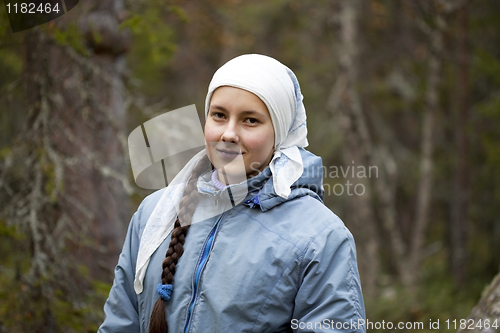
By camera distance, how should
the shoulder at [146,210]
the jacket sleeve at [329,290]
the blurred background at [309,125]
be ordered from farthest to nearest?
the blurred background at [309,125], the shoulder at [146,210], the jacket sleeve at [329,290]

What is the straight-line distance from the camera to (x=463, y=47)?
7648 mm

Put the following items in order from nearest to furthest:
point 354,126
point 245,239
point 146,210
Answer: point 245,239, point 146,210, point 354,126

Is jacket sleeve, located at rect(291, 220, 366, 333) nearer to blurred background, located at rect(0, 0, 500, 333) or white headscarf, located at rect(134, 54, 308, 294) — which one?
white headscarf, located at rect(134, 54, 308, 294)

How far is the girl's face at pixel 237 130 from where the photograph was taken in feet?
6.36

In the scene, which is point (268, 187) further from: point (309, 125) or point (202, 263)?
point (309, 125)

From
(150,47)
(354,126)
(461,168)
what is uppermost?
(150,47)

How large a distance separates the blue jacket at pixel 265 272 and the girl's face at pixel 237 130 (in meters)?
0.10

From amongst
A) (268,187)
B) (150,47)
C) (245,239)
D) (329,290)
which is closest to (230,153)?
(268,187)

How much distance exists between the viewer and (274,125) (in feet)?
6.56

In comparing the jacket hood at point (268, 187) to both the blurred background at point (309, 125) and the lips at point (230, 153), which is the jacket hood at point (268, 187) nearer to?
the lips at point (230, 153)

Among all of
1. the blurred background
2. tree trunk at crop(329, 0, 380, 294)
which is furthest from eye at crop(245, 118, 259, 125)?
tree trunk at crop(329, 0, 380, 294)

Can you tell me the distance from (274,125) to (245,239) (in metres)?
0.52

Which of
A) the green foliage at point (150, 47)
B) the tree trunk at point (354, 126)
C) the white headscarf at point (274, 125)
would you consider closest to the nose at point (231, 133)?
the white headscarf at point (274, 125)

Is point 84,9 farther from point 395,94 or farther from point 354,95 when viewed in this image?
Result: point 395,94
